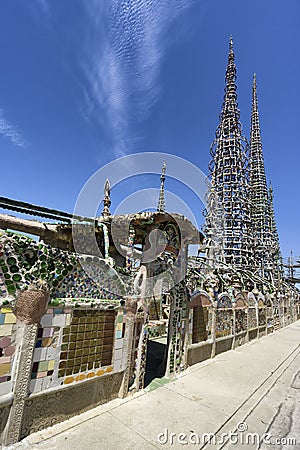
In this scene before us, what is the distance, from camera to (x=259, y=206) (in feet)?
138

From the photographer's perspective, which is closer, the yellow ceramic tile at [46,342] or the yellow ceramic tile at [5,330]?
the yellow ceramic tile at [5,330]

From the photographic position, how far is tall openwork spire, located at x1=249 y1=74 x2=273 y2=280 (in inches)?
1570

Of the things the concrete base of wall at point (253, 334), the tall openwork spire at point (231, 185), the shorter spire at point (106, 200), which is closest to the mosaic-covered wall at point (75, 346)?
the shorter spire at point (106, 200)

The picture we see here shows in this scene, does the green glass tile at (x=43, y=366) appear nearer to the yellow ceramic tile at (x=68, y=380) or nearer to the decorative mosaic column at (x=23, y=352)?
the decorative mosaic column at (x=23, y=352)

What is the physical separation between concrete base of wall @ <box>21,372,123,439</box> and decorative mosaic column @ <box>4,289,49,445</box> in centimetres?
18

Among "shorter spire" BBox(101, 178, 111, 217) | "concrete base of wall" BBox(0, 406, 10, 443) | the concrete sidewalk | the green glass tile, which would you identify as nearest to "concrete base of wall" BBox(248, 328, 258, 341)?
the concrete sidewalk

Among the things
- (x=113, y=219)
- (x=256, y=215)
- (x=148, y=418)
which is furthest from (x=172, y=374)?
(x=256, y=215)

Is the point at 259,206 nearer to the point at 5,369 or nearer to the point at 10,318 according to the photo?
the point at 10,318

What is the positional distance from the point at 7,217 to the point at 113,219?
9.41ft

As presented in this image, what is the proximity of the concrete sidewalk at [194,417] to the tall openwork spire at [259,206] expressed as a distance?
32.9 meters

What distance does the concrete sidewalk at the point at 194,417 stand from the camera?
14.6 ft

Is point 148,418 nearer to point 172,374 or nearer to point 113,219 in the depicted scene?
point 172,374

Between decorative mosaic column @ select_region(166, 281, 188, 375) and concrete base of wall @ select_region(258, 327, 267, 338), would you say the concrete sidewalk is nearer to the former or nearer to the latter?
decorative mosaic column @ select_region(166, 281, 188, 375)

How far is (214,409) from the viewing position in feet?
19.6
